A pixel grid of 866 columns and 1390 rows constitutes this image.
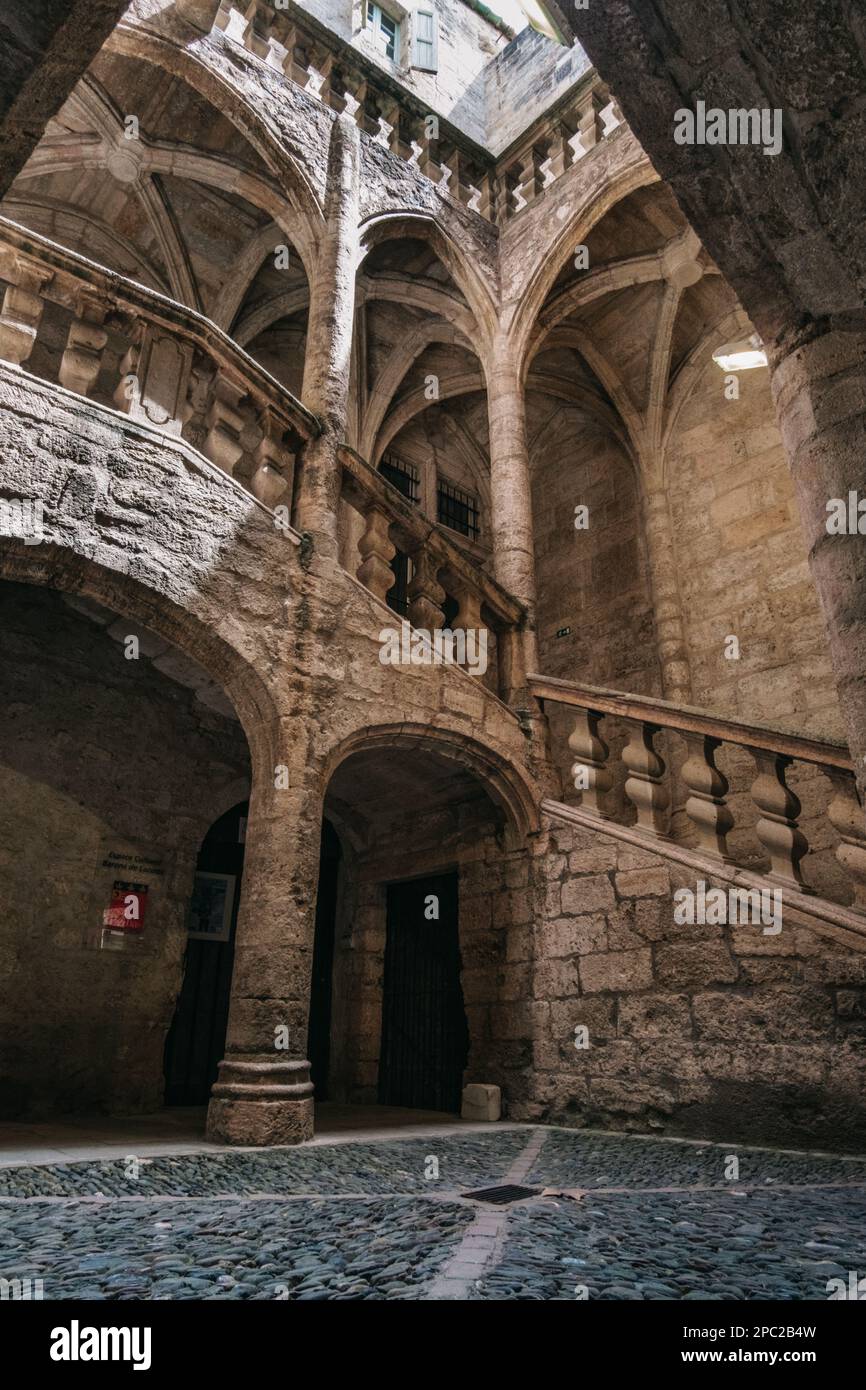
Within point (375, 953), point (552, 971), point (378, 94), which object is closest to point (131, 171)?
point (378, 94)

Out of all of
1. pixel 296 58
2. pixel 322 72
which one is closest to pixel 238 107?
pixel 296 58

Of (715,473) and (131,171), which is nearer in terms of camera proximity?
(131,171)

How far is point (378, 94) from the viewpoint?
8133mm

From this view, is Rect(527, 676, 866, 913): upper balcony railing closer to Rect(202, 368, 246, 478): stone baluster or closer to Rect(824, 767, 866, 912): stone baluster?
Rect(824, 767, 866, 912): stone baluster

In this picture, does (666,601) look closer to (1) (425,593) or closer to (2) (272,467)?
(1) (425,593)

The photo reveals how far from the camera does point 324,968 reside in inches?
272

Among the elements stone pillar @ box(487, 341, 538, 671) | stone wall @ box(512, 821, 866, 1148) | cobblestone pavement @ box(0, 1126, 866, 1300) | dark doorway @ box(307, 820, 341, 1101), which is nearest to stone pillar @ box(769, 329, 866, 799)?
cobblestone pavement @ box(0, 1126, 866, 1300)

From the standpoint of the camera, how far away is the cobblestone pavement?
175 centimetres

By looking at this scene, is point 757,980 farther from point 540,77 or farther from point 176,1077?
point 540,77

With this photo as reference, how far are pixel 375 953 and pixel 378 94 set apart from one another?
8117 millimetres

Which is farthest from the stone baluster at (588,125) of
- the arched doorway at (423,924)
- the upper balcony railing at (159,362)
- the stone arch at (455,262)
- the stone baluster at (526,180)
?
the arched doorway at (423,924)

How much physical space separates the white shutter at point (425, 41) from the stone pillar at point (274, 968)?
36.6 ft

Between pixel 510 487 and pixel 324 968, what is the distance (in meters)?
4.38

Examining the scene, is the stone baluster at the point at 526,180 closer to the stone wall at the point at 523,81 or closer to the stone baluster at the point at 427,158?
the stone wall at the point at 523,81
